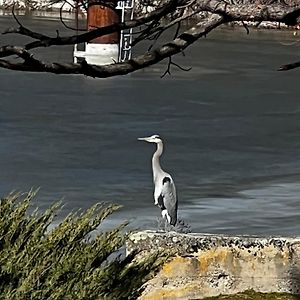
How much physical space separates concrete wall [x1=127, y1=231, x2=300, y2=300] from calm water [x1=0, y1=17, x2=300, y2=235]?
194 cm

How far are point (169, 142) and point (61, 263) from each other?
23.4ft

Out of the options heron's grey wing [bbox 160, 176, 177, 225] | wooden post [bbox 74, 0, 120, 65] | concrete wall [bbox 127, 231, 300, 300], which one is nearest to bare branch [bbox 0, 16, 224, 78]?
concrete wall [bbox 127, 231, 300, 300]

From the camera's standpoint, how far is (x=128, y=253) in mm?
4984

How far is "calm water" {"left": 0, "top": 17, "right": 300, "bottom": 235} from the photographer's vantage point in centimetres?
816

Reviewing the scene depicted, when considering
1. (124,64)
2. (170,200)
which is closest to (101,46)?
(170,200)

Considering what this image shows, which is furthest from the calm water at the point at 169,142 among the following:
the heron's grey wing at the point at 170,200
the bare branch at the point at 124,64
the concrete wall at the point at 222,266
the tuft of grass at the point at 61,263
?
the bare branch at the point at 124,64

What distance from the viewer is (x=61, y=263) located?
3.91 meters

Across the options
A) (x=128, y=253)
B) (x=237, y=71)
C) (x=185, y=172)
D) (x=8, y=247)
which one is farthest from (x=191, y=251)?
(x=237, y=71)

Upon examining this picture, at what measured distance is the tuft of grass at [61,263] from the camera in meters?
3.76

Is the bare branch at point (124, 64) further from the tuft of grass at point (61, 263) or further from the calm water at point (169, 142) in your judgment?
the calm water at point (169, 142)

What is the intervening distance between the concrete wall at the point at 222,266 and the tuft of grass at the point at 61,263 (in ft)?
2.83

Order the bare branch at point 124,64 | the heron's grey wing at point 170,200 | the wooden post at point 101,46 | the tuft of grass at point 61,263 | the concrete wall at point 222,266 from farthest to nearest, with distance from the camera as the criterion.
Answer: the wooden post at point 101,46
the heron's grey wing at point 170,200
the concrete wall at point 222,266
the tuft of grass at point 61,263
the bare branch at point 124,64

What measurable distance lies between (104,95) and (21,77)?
6.44ft

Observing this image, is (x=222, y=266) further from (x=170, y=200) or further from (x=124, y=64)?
(x=124, y=64)
